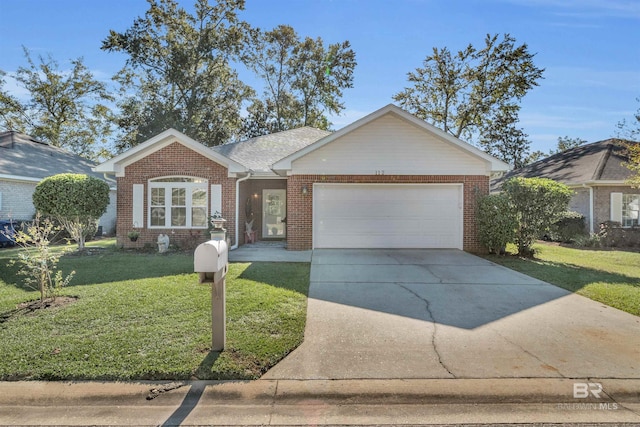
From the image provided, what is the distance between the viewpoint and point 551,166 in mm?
18594

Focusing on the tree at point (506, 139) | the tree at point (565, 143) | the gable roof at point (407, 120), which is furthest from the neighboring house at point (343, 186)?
the tree at point (565, 143)

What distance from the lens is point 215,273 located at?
3.63 meters

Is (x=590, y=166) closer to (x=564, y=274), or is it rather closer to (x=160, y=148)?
(x=564, y=274)

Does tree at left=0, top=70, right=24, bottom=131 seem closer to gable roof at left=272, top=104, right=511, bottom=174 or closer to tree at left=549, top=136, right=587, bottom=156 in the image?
gable roof at left=272, top=104, right=511, bottom=174

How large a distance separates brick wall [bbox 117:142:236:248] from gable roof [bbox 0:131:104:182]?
20.5 feet

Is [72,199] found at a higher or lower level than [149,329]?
higher

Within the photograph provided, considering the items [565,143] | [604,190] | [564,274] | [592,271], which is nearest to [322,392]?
[564,274]

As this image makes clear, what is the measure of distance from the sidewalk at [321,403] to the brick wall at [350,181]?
319 inches

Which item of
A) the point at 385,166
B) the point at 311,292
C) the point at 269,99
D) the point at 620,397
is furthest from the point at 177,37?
the point at 620,397

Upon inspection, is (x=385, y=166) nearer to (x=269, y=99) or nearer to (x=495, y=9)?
(x=495, y=9)

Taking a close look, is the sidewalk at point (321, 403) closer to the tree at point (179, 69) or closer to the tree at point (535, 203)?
the tree at point (535, 203)

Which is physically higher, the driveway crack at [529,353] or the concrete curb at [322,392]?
the driveway crack at [529,353]

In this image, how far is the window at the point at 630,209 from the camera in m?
14.2

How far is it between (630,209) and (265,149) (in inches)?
630
